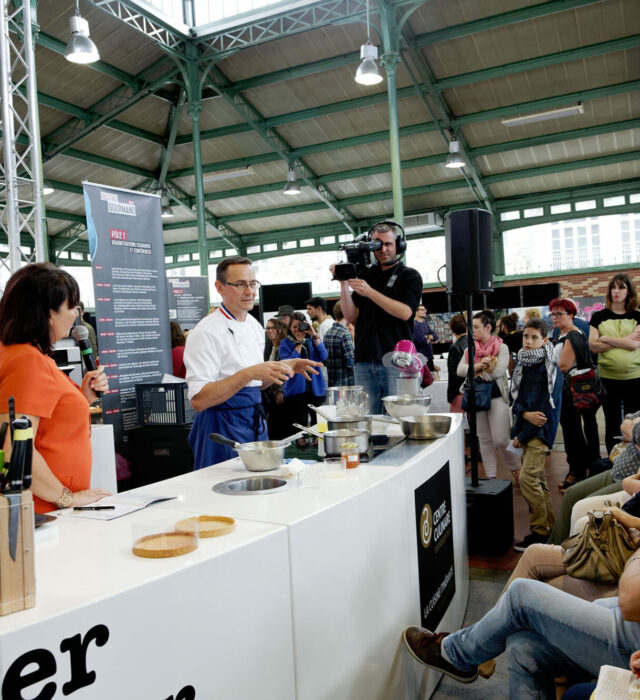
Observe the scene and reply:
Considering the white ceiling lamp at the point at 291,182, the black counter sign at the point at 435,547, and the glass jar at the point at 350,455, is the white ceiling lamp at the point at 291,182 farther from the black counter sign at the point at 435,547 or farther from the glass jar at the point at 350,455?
the glass jar at the point at 350,455

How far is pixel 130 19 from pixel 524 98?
696 cm

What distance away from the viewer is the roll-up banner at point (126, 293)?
4.71 metres

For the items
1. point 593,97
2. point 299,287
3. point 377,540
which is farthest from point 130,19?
point 377,540

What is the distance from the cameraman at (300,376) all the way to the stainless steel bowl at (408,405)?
2.45 metres

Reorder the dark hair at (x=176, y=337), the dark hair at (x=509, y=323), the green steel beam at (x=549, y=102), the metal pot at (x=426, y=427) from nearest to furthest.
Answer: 1. the metal pot at (x=426, y=427)
2. the dark hair at (x=176, y=337)
3. the dark hair at (x=509, y=323)
4. the green steel beam at (x=549, y=102)

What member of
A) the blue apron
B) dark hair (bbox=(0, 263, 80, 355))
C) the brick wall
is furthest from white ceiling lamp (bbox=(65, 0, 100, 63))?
the brick wall

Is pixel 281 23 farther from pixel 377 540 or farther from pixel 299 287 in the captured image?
pixel 377 540

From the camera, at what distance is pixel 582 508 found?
102 inches

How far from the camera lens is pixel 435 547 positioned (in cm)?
225

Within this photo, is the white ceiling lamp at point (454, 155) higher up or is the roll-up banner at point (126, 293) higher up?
the white ceiling lamp at point (454, 155)

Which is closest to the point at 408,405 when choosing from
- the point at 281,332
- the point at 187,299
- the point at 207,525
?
the point at 207,525

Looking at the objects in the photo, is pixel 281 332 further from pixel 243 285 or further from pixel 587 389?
pixel 243 285

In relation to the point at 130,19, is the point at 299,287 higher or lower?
lower

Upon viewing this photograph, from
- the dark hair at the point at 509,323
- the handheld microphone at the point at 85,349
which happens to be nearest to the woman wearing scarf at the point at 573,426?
the dark hair at the point at 509,323
